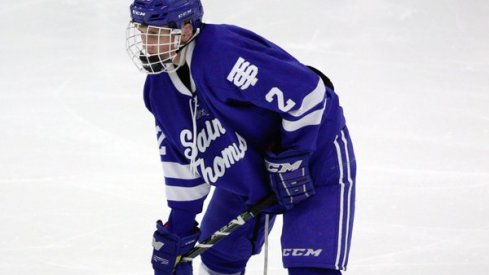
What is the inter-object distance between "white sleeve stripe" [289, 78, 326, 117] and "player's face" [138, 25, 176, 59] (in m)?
0.35

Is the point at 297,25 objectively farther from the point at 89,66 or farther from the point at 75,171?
the point at 75,171

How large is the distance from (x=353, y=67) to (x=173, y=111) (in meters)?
2.64

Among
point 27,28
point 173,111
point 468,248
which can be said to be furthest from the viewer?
point 27,28

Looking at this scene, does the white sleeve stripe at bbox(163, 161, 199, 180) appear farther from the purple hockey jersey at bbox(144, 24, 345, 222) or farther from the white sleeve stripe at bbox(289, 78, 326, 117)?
the white sleeve stripe at bbox(289, 78, 326, 117)

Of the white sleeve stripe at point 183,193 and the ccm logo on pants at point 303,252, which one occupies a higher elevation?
the white sleeve stripe at point 183,193

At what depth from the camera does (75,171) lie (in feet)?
14.1

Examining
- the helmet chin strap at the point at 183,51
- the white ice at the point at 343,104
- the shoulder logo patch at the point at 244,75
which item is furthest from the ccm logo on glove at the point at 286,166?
the white ice at the point at 343,104

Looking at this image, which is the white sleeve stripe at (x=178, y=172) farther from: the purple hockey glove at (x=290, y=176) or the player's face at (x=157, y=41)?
the player's face at (x=157, y=41)

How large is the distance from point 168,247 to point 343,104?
6.98ft

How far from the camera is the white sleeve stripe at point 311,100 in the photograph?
268 centimetres

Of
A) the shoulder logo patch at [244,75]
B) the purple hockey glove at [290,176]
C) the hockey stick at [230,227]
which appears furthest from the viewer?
the hockey stick at [230,227]

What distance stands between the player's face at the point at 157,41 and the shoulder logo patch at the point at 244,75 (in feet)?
0.55

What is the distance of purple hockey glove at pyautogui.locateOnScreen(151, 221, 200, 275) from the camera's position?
3016 millimetres

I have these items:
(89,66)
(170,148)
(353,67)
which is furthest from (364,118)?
(170,148)
